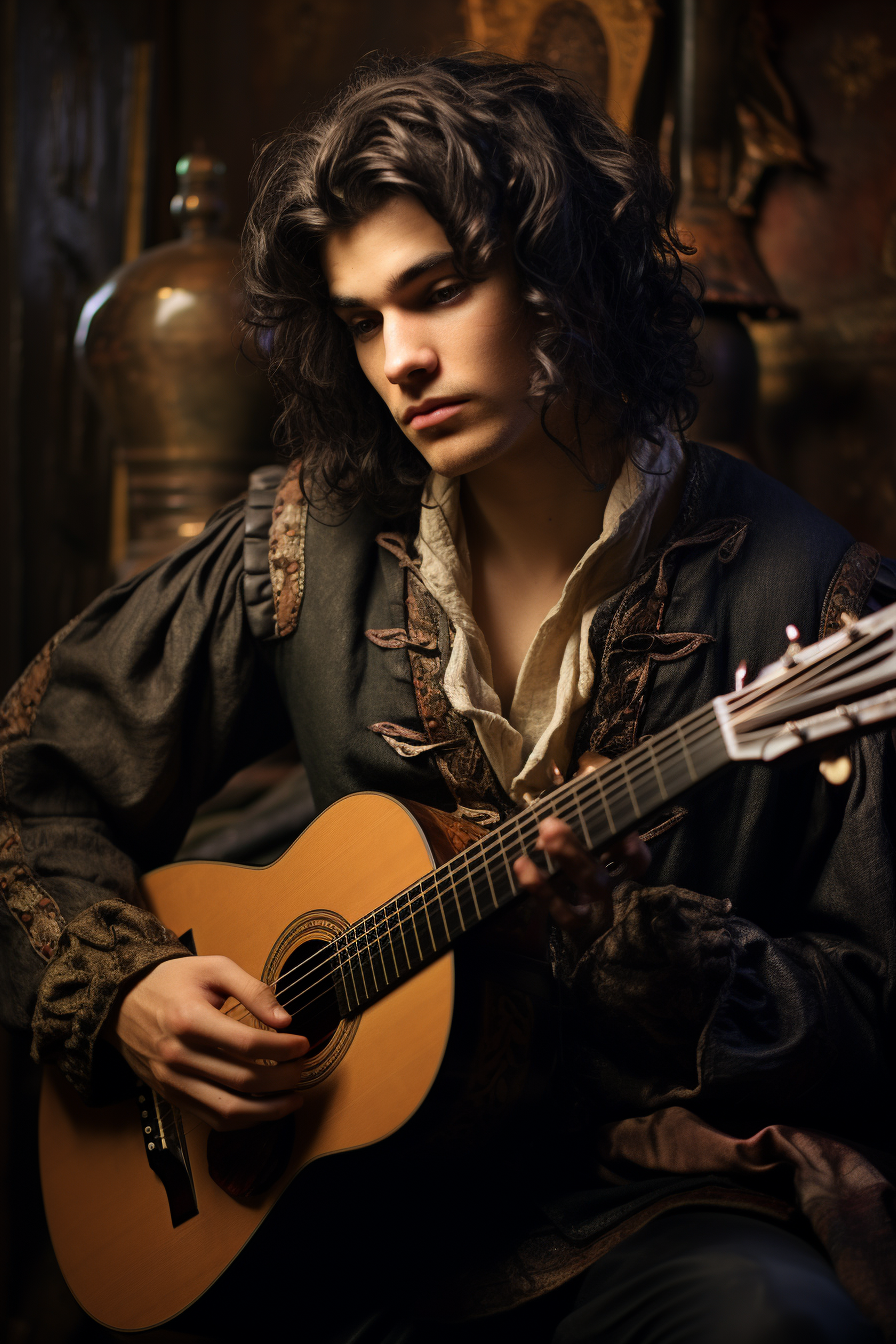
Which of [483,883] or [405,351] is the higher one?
[405,351]

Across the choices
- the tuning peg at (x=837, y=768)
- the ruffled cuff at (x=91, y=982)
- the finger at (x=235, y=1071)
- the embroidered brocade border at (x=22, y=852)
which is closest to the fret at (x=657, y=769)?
the tuning peg at (x=837, y=768)

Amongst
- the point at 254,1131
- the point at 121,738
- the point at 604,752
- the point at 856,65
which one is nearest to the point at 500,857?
the point at 604,752

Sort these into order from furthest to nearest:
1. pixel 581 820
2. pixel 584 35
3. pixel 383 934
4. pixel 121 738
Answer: pixel 584 35, pixel 121 738, pixel 383 934, pixel 581 820

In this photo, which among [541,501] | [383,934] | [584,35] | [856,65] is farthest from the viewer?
[584,35]

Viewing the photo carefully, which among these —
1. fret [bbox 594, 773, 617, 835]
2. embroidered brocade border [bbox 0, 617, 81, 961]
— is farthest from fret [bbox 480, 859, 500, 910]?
embroidered brocade border [bbox 0, 617, 81, 961]

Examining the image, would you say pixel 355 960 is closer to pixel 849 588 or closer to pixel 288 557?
pixel 288 557

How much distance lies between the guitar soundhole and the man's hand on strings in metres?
0.24

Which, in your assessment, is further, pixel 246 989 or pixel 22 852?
→ pixel 22 852

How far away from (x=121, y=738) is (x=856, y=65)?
5.11 ft

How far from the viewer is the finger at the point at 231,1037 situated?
3.24 feet

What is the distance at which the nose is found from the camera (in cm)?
103

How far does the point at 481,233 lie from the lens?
1.01 m

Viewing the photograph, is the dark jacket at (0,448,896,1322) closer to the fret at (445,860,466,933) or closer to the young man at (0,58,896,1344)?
the young man at (0,58,896,1344)

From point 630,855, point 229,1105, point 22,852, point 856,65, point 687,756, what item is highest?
point 856,65
